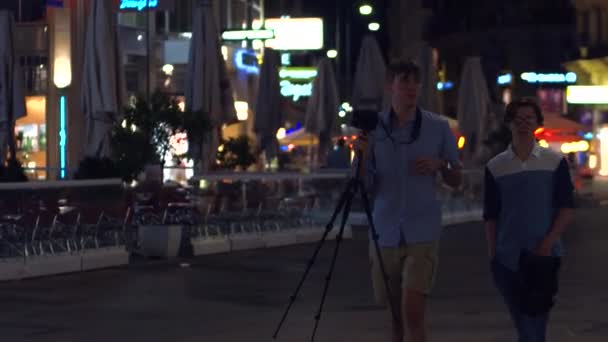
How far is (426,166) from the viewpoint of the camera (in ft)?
29.9

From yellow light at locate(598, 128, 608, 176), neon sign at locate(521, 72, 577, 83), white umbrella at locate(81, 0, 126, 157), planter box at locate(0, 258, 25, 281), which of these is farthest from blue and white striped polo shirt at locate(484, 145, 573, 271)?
neon sign at locate(521, 72, 577, 83)

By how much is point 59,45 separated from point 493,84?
216ft

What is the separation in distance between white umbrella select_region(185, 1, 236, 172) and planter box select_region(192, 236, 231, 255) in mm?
6342

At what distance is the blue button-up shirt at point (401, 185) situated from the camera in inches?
363

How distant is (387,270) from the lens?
9.30 metres

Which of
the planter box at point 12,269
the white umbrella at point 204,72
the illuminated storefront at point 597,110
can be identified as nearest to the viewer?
the planter box at point 12,269

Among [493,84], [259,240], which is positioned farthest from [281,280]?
[493,84]

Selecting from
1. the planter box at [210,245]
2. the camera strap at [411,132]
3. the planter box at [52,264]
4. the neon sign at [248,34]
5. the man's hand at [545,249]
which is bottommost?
the planter box at [210,245]

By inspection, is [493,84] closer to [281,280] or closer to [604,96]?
[604,96]

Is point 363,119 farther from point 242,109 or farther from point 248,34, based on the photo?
point 242,109

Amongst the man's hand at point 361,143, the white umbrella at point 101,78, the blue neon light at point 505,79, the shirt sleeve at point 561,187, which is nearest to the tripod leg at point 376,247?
the man's hand at point 361,143

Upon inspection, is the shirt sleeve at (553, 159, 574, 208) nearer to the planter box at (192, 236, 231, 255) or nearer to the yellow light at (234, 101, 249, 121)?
the planter box at (192, 236, 231, 255)

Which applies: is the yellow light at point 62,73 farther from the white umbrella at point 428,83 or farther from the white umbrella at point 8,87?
the white umbrella at point 8,87

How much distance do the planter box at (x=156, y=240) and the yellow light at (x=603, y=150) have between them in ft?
Result: 207
